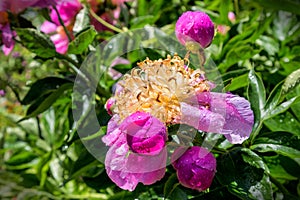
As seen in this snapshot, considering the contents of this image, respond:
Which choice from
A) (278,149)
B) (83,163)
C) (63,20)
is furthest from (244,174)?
(63,20)

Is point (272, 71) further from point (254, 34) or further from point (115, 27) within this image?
point (115, 27)

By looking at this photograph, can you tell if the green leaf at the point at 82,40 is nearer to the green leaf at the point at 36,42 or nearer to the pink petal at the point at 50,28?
the green leaf at the point at 36,42

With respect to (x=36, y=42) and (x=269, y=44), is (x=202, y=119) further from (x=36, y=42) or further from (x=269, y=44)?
(x=269, y=44)

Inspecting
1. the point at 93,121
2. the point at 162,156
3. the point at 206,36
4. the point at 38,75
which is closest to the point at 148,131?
the point at 162,156

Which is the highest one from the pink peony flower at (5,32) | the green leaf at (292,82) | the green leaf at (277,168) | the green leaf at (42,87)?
the pink peony flower at (5,32)

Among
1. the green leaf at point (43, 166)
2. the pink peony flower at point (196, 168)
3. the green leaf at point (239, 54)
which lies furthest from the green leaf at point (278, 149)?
the green leaf at point (43, 166)

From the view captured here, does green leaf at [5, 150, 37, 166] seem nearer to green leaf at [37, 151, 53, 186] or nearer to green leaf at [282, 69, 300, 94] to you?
green leaf at [37, 151, 53, 186]

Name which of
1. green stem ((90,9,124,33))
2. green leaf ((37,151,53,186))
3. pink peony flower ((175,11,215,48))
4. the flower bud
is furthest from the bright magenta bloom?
green leaf ((37,151,53,186))
